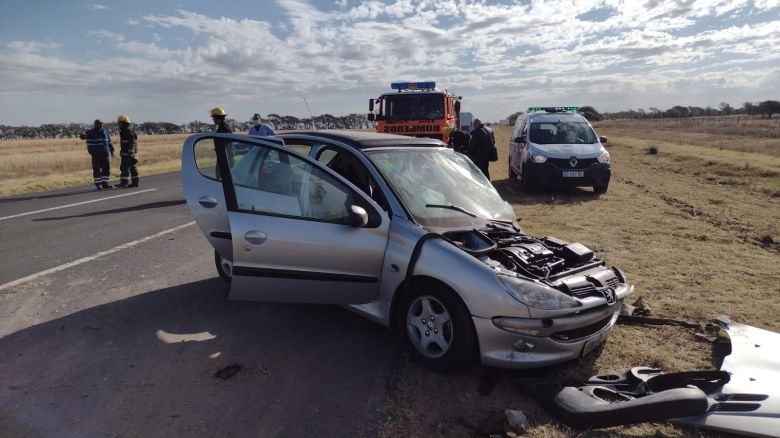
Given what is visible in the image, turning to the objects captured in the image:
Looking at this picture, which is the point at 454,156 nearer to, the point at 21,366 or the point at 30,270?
the point at 21,366

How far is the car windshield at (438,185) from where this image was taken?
4105 mm

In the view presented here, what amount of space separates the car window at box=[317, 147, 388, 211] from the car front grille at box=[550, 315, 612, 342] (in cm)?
156

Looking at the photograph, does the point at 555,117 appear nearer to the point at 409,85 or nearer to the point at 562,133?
the point at 562,133

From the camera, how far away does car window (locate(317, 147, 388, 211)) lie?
4178mm

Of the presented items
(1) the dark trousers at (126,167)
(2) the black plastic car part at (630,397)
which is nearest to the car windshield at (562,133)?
(2) the black plastic car part at (630,397)

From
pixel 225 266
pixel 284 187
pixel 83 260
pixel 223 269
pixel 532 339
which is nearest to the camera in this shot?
pixel 532 339

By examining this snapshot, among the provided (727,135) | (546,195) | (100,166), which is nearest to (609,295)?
(546,195)


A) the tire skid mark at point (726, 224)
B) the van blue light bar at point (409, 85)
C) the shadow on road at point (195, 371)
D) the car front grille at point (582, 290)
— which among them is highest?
the van blue light bar at point (409, 85)

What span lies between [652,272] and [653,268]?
19 cm

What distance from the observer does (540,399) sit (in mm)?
3223

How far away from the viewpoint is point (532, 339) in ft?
10.8

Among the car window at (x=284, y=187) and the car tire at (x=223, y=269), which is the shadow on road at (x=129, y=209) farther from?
the car window at (x=284, y=187)

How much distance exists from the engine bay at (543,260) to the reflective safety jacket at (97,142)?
13447mm

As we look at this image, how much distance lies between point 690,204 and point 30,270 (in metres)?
11.8
